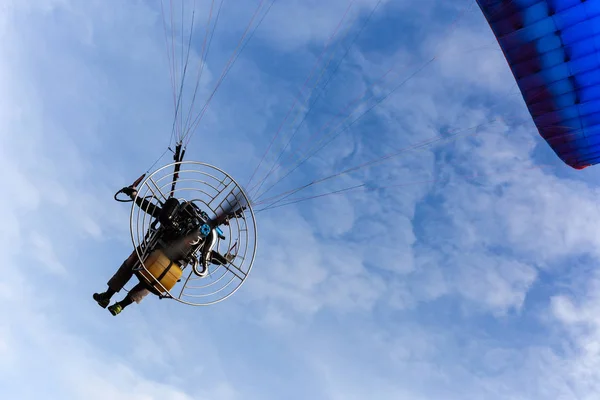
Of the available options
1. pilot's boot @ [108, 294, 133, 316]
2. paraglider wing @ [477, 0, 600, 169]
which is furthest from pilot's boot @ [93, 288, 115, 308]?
paraglider wing @ [477, 0, 600, 169]

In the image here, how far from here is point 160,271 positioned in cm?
1098

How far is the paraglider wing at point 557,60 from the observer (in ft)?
35.4

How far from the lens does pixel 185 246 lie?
37.1 ft

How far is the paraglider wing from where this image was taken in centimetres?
1079

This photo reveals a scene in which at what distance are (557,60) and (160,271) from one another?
35.1 feet

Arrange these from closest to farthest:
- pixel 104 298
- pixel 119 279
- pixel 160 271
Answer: pixel 160 271 → pixel 119 279 → pixel 104 298

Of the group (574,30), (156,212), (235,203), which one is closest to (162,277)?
(156,212)

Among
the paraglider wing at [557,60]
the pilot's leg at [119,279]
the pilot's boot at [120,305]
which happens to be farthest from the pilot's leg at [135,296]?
the paraglider wing at [557,60]

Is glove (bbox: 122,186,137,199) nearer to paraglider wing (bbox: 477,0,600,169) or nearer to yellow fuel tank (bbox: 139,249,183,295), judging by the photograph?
yellow fuel tank (bbox: 139,249,183,295)

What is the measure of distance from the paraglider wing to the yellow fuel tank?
A: 31.6ft

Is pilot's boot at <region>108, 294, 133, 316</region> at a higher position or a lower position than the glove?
lower

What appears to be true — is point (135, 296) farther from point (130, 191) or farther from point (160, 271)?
point (130, 191)

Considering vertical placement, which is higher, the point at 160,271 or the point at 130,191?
the point at 130,191

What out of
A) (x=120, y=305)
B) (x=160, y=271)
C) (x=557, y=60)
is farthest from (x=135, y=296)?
(x=557, y=60)
